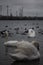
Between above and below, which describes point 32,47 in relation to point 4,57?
above

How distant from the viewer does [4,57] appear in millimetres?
11398

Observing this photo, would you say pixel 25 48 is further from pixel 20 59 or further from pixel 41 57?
pixel 41 57

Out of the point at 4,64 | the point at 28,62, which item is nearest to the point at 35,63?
the point at 28,62

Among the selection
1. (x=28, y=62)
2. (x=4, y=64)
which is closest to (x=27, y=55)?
(x=28, y=62)

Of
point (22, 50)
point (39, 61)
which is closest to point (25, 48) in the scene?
point (22, 50)

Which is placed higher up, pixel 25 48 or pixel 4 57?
pixel 25 48

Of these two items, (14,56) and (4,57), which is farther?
(4,57)

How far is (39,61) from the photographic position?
10656 millimetres

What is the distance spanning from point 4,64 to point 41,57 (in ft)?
6.74

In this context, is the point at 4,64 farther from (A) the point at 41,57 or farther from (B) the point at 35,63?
(A) the point at 41,57

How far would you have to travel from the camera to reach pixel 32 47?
1037cm

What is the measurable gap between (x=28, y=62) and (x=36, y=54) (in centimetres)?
63

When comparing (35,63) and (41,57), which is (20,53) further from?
(41,57)

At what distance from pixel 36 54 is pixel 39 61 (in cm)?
37
